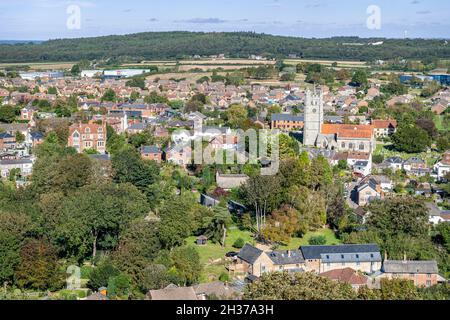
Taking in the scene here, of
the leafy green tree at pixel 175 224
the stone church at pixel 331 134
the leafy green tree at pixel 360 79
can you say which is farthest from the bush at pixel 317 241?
the leafy green tree at pixel 360 79

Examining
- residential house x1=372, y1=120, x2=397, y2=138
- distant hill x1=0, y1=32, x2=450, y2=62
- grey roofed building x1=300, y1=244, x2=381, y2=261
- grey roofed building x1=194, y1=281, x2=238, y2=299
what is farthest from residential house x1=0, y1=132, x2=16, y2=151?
distant hill x1=0, y1=32, x2=450, y2=62

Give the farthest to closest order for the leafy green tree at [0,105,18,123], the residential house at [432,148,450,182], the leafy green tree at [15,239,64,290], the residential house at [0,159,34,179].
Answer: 1. the leafy green tree at [0,105,18,123]
2. the residential house at [0,159,34,179]
3. the residential house at [432,148,450,182]
4. the leafy green tree at [15,239,64,290]

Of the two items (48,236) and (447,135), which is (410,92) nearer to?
(447,135)

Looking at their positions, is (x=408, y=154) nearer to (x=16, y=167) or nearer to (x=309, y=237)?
(x=309, y=237)

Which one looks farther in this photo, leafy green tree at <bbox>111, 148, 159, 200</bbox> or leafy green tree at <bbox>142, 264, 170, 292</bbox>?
leafy green tree at <bbox>111, 148, 159, 200</bbox>

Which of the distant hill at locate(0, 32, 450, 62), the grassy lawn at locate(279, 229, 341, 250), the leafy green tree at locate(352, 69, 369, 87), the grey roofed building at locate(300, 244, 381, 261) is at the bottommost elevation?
the grassy lawn at locate(279, 229, 341, 250)

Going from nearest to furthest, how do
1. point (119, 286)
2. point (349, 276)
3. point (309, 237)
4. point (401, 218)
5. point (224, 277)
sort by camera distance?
point (119, 286) → point (349, 276) → point (224, 277) → point (401, 218) → point (309, 237)

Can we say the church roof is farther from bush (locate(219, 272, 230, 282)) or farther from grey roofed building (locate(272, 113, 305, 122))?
bush (locate(219, 272, 230, 282))

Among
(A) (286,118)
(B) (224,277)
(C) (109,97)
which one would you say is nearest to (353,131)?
(A) (286,118)
